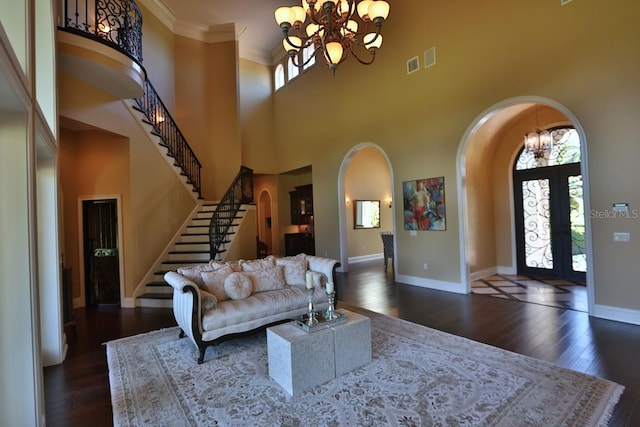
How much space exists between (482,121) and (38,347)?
6.14m

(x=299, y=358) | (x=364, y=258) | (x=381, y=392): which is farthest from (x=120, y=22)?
(x=364, y=258)

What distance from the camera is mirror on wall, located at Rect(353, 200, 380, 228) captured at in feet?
32.4

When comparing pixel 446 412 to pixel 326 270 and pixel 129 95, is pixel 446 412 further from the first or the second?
pixel 129 95

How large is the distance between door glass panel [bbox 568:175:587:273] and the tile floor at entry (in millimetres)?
393

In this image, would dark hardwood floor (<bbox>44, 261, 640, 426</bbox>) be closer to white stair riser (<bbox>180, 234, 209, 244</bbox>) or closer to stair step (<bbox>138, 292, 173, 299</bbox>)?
stair step (<bbox>138, 292, 173, 299</bbox>)

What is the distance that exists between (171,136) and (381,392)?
7.97 m

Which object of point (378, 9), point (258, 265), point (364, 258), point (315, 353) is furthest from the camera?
point (364, 258)

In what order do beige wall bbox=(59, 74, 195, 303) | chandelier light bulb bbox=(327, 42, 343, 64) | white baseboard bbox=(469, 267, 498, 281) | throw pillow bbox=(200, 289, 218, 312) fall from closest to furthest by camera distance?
throw pillow bbox=(200, 289, 218, 312) < chandelier light bulb bbox=(327, 42, 343, 64) < beige wall bbox=(59, 74, 195, 303) < white baseboard bbox=(469, 267, 498, 281)

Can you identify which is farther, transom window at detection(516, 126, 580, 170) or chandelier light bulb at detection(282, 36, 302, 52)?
transom window at detection(516, 126, 580, 170)

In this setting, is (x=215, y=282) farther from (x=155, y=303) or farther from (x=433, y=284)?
(x=433, y=284)

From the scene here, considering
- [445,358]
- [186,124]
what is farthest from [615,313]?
[186,124]

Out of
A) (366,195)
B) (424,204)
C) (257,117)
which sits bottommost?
(424,204)

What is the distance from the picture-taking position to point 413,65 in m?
6.12

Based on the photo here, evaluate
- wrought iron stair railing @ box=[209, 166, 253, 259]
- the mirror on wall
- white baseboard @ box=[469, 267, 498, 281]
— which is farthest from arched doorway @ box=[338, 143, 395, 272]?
wrought iron stair railing @ box=[209, 166, 253, 259]
